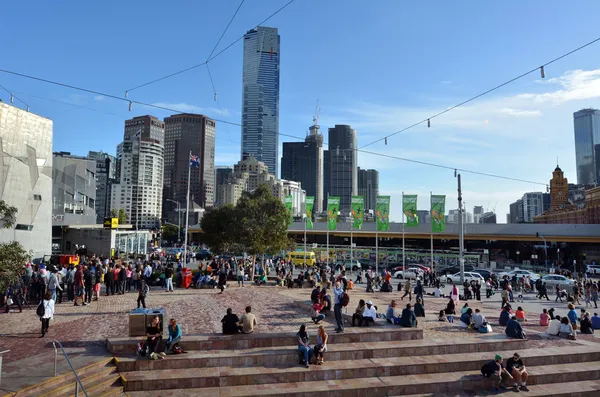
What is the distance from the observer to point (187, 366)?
35.4 feet

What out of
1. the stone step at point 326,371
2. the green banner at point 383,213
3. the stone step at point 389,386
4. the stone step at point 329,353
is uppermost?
the green banner at point 383,213

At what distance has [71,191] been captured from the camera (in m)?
51.5

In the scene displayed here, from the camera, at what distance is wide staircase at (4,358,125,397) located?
8.68m

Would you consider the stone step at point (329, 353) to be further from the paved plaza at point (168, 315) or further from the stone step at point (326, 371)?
the paved plaza at point (168, 315)

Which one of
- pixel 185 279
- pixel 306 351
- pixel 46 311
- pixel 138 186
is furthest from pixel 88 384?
pixel 138 186

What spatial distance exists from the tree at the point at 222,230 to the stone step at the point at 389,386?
728 inches

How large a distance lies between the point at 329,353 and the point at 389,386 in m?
1.97

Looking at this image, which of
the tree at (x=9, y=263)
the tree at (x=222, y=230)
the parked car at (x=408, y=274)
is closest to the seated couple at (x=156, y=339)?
the tree at (x=9, y=263)

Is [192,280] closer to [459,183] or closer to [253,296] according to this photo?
[253,296]

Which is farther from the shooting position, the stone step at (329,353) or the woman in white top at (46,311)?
the woman in white top at (46,311)

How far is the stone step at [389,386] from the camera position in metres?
9.89

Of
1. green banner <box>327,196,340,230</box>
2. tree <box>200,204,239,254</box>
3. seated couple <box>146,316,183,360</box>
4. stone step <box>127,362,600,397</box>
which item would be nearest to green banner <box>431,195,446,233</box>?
green banner <box>327,196,340,230</box>

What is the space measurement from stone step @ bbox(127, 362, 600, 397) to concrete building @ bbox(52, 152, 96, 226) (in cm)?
4281

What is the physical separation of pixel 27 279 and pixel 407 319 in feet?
50.7
